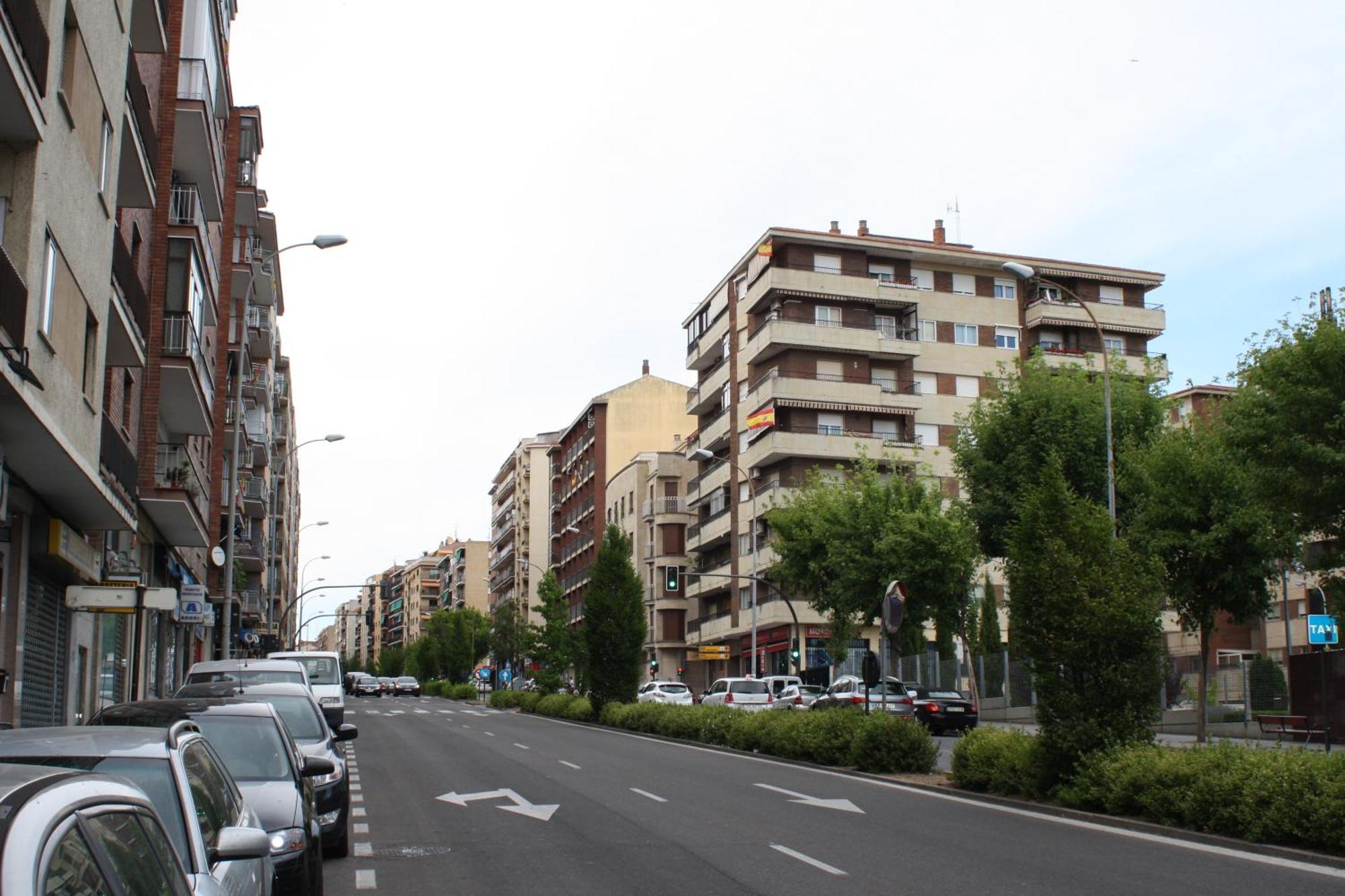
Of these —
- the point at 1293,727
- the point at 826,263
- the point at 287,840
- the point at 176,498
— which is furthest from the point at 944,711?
the point at 287,840

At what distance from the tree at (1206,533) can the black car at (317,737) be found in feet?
69.9

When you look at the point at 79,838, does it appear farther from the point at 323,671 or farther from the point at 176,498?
the point at 323,671

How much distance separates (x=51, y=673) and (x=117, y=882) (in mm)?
20822

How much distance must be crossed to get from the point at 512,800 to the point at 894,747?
732 centimetres

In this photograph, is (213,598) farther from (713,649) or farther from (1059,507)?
(1059,507)

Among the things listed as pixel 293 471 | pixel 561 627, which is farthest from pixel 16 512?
pixel 293 471

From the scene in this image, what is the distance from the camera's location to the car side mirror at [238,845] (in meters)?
4.96

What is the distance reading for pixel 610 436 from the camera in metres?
104

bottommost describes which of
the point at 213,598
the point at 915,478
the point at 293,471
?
the point at 213,598

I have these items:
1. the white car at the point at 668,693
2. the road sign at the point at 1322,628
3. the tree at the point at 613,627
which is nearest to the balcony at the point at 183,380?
the tree at the point at 613,627

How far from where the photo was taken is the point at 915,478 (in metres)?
52.3

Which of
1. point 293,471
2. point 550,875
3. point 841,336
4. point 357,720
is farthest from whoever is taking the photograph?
point 293,471

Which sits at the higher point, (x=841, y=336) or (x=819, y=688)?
(x=841, y=336)

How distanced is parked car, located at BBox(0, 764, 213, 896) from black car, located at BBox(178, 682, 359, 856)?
821 cm
